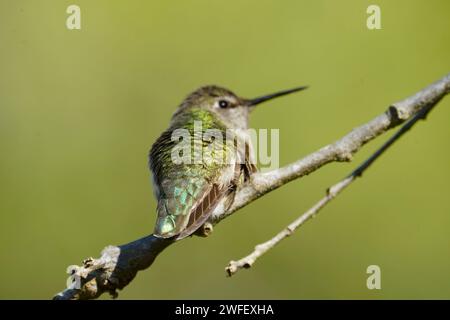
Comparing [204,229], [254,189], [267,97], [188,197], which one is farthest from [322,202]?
[267,97]

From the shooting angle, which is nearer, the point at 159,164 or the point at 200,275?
A: the point at 159,164

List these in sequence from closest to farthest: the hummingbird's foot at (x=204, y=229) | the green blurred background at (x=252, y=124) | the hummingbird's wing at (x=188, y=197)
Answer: the hummingbird's wing at (x=188, y=197) → the hummingbird's foot at (x=204, y=229) → the green blurred background at (x=252, y=124)

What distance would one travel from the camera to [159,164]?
4.28 meters

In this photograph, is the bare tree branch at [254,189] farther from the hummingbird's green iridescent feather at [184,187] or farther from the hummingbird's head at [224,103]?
the hummingbird's head at [224,103]

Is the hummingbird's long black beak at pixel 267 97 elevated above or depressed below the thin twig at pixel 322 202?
above

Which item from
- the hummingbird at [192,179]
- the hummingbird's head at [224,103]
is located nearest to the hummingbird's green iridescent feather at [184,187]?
the hummingbird at [192,179]

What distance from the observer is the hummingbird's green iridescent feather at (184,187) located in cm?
362

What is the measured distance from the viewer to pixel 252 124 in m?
6.57

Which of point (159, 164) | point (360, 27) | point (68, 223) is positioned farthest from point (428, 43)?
point (68, 223)

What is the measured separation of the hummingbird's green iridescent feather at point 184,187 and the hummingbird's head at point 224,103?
4.90 ft

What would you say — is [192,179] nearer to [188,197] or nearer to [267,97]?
[188,197]

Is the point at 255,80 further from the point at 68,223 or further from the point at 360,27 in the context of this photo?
the point at 68,223

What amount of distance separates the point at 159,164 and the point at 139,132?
7.80 feet

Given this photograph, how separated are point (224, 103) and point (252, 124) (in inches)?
20.5
